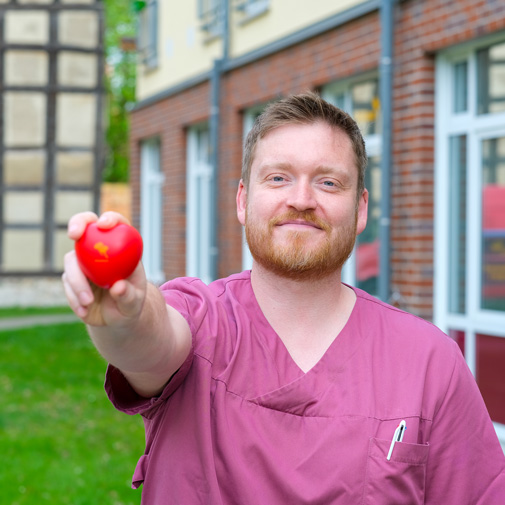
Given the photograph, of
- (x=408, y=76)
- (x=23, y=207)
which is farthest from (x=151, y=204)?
(x=408, y=76)

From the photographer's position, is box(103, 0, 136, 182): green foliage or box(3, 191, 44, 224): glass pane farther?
box(103, 0, 136, 182): green foliage

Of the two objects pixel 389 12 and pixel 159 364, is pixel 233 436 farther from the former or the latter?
pixel 389 12

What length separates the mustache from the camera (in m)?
1.91

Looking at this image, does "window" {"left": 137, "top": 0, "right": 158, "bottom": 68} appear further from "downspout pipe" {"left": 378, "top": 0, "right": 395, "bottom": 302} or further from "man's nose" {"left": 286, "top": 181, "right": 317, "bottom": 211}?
"man's nose" {"left": 286, "top": 181, "right": 317, "bottom": 211}

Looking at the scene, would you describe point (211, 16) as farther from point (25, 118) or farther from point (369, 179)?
point (25, 118)

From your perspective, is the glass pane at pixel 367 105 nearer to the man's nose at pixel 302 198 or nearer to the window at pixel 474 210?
the window at pixel 474 210

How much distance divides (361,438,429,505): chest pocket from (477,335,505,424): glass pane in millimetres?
4218

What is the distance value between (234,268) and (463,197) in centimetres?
376

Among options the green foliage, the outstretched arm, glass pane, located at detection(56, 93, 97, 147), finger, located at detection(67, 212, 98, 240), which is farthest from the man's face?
the green foliage

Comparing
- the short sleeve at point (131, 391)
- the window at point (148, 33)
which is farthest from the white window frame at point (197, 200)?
the short sleeve at point (131, 391)

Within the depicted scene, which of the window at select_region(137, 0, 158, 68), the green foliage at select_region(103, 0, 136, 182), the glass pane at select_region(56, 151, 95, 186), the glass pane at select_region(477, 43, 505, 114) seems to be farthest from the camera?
the green foliage at select_region(103, 0, 136, 182)

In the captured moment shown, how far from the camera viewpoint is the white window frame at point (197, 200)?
1091 centimetres

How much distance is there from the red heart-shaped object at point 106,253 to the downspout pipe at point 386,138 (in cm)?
515

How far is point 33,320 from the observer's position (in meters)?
14.0
